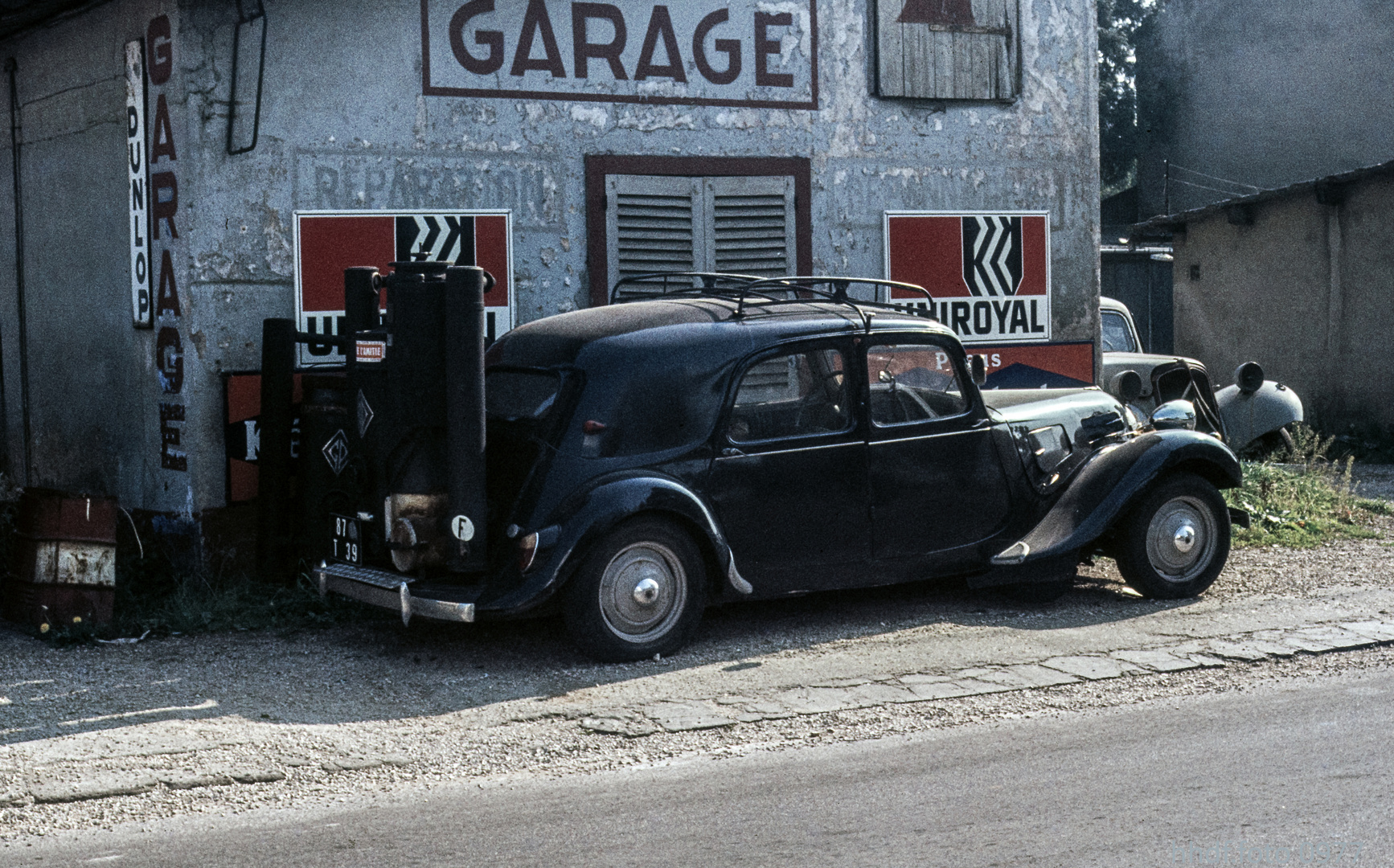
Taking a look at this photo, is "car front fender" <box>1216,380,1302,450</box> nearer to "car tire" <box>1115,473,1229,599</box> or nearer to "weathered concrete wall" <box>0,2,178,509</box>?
"car tire" <box>1115,473,1229,599</box>

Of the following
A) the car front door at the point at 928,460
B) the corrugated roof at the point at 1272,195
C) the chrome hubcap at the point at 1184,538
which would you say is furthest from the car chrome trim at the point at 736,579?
the corrugated roof at the point at 1272,195

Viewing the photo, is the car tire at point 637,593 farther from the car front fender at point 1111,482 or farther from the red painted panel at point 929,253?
the red painted panel at point 929,253

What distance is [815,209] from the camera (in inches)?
424

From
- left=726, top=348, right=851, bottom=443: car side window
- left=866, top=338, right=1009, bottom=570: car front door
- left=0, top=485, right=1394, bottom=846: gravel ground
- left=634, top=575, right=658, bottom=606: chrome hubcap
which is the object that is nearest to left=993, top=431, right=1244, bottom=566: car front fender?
left=866, top=338, right=1009, bottom=570: car front door

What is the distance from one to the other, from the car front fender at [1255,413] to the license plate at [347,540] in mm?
9178

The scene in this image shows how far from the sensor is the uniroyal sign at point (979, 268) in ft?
36.3

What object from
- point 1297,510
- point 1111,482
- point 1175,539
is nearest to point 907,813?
point 1111,482

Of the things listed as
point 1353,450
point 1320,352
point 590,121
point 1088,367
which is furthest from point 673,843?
point 1320,352

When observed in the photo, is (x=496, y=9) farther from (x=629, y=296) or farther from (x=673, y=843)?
(x=673, y=843)

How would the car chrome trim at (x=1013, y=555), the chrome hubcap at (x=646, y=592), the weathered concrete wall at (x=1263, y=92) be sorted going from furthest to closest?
the weathered concrete wall at (x=1263, y=92) < the car chrome trim at (x=1013, y=555) < the chrome hubcap at (x=646, y=592)

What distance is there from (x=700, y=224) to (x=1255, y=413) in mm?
6432

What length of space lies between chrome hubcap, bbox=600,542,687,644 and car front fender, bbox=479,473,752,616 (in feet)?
0.59

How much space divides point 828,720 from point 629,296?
4.35 m

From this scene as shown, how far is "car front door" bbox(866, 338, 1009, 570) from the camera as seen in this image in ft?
25.3
